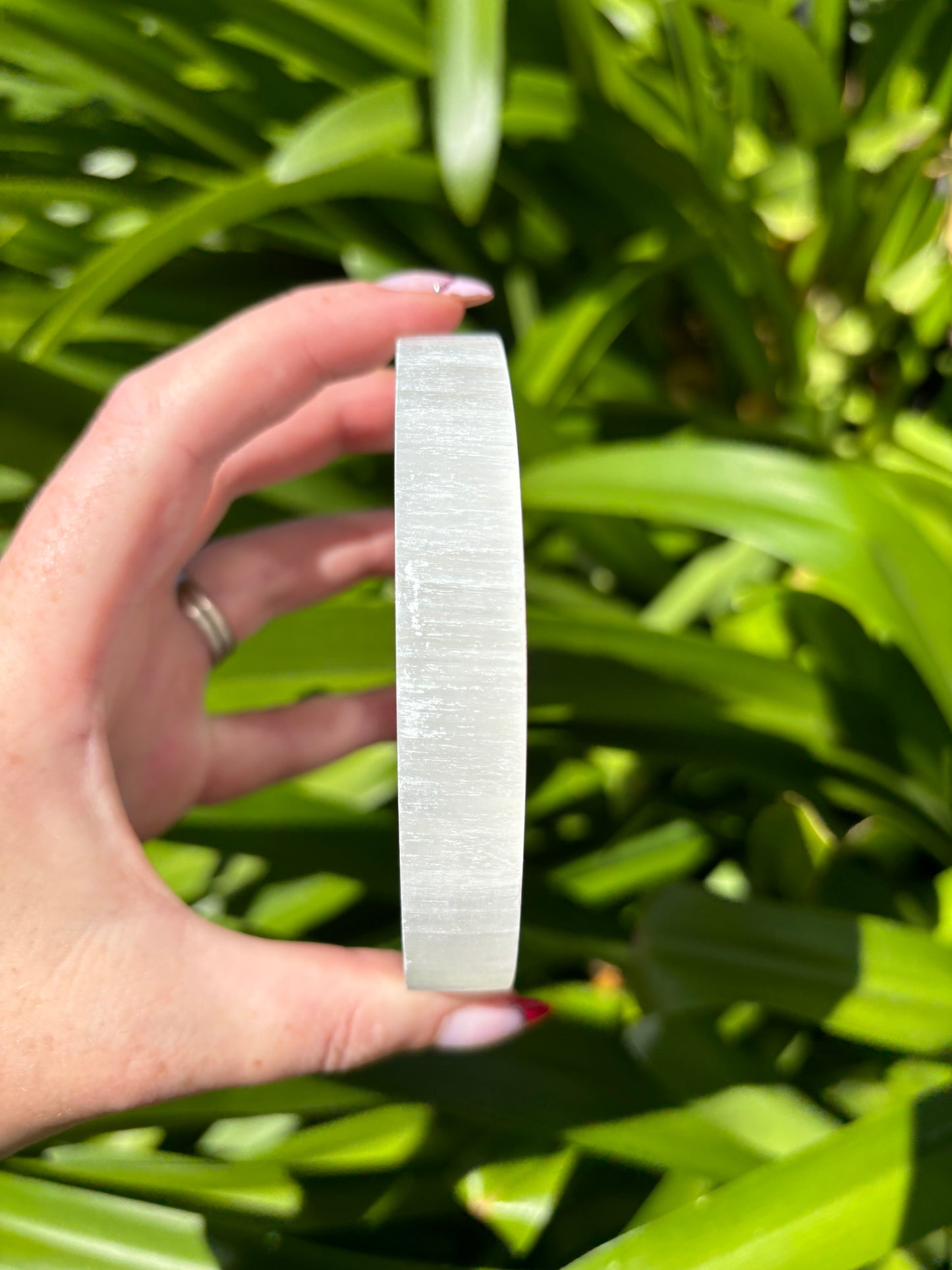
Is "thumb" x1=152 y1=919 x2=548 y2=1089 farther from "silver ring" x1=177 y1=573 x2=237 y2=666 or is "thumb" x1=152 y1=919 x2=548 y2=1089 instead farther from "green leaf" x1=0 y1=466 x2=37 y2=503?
"green leaf" x1=0 y1=466 x2=37 y2=503

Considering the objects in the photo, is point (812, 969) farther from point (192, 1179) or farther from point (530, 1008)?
point (192, 1179)

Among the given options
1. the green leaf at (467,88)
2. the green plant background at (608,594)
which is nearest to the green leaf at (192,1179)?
the green plant background at (608,594)

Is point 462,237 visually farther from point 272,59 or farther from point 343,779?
point 343,779

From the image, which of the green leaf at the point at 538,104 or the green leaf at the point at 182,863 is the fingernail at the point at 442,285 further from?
the green leaf at the point at 182,863

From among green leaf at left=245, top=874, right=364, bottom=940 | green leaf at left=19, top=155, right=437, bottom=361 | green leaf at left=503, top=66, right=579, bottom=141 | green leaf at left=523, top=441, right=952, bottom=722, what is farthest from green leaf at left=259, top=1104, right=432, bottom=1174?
green leaf at left=503, top=66, right=579, bottom=141

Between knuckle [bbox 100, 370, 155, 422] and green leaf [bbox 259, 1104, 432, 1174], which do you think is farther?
green leaf [bbox 259, 1104, 432, 1174]

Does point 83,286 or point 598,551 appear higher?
point 83,286

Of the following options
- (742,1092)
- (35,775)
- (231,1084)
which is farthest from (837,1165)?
(35,775)
